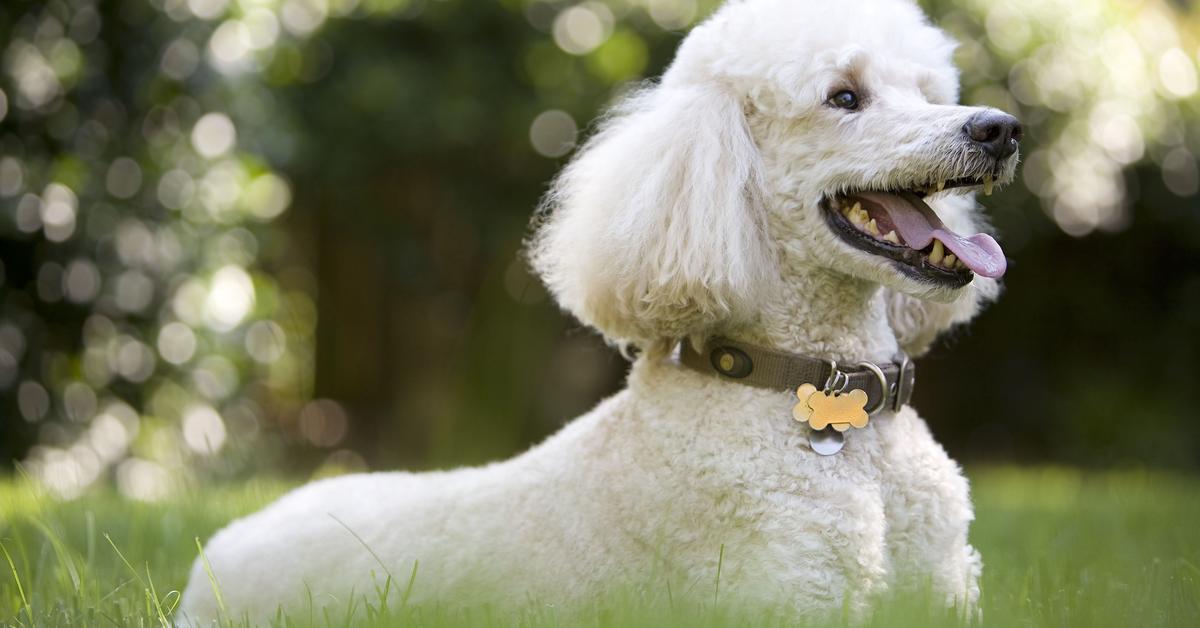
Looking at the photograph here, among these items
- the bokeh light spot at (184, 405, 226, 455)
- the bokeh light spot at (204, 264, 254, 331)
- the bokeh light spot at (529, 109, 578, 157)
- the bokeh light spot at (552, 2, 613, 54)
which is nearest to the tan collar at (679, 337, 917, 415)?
the bokeh light spot at (184, 405, 226, 455)

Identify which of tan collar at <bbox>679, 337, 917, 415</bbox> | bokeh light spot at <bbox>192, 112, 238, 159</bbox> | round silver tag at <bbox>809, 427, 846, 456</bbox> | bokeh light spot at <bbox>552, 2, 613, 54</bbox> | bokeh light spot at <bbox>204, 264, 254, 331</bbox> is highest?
bokeh light spot at <bbox>552, 2, 613, 54</bbox>

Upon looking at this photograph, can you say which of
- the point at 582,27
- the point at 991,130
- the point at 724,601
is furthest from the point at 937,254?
the point at 582,27

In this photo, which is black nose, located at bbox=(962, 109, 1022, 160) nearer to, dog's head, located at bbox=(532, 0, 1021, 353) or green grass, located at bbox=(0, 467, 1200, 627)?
dog's head, located at bbox=(532, 0, 1021, 353)

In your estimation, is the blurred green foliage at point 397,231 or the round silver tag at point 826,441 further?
the blurred green foliage at point 397,231

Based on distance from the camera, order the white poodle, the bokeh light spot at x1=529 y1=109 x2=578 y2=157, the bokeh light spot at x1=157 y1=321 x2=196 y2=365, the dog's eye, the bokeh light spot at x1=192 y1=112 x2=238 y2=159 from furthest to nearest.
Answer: the bokeh light spot at x1=529 y1=109 x2=578 y2=157
the bokeh light spot at x1=157 y1=321 x2=196 y2=365
the bokeh light spot at x1=192 y1=112 x2=238 y2=159
the dog's eye
the white poodle

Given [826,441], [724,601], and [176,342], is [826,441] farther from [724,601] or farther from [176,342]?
[176,342]

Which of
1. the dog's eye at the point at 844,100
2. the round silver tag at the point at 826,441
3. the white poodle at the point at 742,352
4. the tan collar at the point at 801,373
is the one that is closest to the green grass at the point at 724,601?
the white poodle at the point at 742,352

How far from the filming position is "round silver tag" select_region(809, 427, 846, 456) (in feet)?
7.84

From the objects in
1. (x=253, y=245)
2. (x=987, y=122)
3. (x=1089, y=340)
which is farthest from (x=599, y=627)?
(x=1089, y=340)

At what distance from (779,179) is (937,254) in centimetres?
38

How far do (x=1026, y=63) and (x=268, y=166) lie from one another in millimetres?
4813

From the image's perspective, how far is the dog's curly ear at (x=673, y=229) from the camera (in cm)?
245

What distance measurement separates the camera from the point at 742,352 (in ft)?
8.20

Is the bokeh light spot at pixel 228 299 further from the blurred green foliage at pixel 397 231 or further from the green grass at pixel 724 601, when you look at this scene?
the green grass at pixel 724 601
